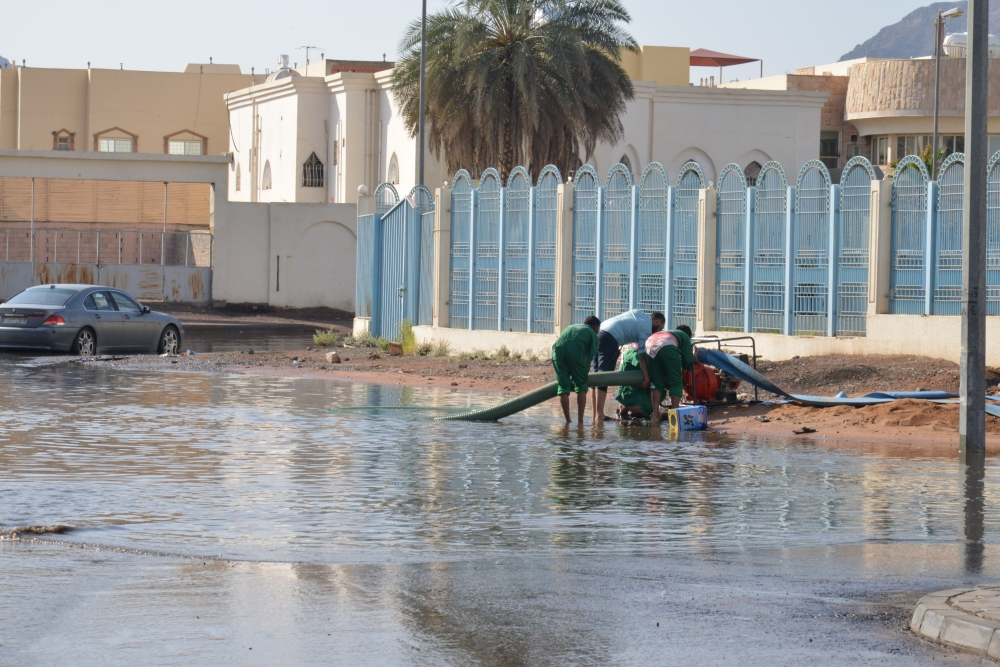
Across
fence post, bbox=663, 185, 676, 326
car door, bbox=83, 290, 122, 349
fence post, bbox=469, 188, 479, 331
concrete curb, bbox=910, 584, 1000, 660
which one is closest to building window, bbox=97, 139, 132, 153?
car door, bbox=83, 290, 122, 349

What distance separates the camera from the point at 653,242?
20.9m

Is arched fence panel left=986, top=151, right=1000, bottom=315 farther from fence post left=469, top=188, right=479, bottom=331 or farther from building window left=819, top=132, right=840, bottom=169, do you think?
building window left=819, top=132, right=840, bottom=169

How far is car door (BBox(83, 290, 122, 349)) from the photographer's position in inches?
914

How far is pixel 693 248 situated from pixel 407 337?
7.06m

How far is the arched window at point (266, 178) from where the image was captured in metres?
53.3

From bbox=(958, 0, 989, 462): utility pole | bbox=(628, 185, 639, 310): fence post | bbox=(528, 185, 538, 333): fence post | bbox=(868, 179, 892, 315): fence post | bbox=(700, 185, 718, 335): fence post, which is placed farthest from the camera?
bbox=(528, 185, 538, 333): fence post

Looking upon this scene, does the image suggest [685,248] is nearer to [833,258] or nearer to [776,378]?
[833,258]

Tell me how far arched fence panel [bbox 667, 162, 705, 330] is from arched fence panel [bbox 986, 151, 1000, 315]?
457 cm

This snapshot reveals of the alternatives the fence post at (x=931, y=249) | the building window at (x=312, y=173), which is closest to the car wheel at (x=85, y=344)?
the fence post at (x=931, y=249)

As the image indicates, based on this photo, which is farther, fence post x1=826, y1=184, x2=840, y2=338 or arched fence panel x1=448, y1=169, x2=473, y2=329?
arched fence panel x1=448, y1=169, x2=473, y2=329

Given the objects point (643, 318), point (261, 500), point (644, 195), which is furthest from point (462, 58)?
point (261, 500)

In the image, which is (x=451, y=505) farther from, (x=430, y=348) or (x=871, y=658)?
(x=430, y=348)

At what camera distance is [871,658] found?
5.42 m

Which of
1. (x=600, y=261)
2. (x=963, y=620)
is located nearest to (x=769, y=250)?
(x=600, y=261)
